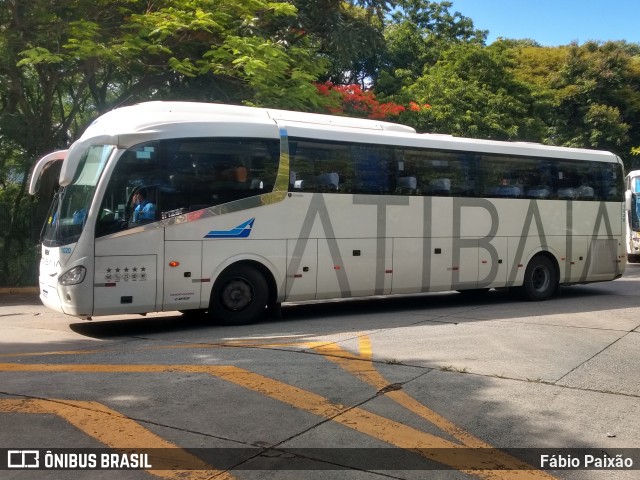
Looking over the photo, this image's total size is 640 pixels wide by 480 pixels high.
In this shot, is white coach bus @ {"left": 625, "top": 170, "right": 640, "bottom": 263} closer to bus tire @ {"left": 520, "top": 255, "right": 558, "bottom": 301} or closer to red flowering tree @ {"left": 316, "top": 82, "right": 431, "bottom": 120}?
red flowering tree @ {"left": 316, "top": 82, "right": 431, "bottom": 120}

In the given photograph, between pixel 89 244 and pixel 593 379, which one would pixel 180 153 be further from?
pixel 593 379

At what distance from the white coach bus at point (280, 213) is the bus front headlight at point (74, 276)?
23mm

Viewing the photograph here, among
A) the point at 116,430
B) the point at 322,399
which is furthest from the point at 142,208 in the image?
the point at 116,430

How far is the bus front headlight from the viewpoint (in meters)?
9.66

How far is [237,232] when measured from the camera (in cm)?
1089

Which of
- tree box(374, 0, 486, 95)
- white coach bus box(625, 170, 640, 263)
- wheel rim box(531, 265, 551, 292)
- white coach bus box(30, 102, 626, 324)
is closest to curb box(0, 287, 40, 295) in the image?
white coach bus box(30, 102, 626, 324)

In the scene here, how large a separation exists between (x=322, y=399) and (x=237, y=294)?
4.76 m

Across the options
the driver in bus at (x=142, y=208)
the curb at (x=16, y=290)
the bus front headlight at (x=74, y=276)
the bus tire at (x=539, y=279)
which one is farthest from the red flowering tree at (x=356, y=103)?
the bus front headlight at (x=74, y=276)

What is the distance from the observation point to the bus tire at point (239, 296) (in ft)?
35.8

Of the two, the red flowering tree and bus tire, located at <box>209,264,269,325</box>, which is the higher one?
the red flowering tree

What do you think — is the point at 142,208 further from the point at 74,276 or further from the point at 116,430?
the point at 116,430

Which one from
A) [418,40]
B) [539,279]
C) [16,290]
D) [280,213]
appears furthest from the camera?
[418,40]

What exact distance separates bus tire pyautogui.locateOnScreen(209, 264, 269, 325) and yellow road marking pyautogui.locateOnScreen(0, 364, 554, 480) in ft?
10.6

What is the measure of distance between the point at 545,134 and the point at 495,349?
23225 millimetres
